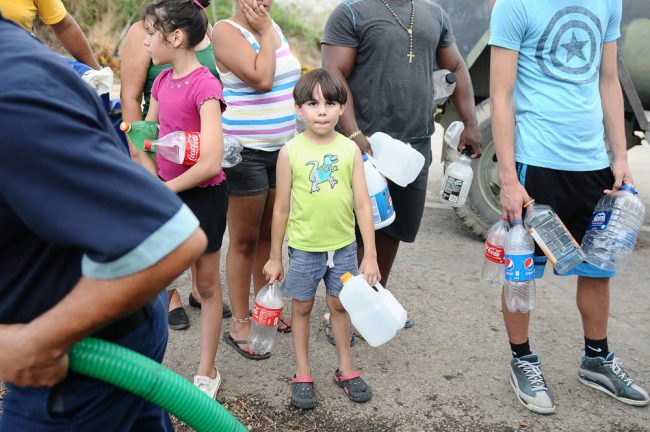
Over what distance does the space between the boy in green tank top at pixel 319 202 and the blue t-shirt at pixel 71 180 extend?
1805 millimetres

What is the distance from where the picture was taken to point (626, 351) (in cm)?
374

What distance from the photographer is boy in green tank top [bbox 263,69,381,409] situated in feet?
9.96

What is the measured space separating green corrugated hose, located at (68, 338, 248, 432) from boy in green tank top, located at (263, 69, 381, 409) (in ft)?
5.28

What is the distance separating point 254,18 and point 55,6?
1.60 m

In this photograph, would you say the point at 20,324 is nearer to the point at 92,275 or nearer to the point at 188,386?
the point at 92,275

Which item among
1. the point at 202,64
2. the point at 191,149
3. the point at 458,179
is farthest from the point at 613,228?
the point at 202,64

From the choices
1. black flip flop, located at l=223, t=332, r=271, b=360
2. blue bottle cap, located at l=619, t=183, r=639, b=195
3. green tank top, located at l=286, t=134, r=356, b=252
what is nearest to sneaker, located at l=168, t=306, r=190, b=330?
black flip flop, located at l=223, t=332, r=271, b=360

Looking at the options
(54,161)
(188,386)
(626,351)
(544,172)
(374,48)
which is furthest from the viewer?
(626,351)

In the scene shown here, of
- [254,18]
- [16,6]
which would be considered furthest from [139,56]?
[16,6]

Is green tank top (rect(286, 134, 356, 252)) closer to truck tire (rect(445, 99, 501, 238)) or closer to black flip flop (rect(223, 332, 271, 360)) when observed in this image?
black flip flop (rect(223, 332, 271, 360))

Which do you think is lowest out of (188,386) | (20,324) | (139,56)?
(139,56)

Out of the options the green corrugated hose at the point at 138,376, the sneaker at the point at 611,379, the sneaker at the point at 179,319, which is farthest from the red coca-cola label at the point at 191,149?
the sneaker at the point at 611,379

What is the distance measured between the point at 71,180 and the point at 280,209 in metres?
1.95

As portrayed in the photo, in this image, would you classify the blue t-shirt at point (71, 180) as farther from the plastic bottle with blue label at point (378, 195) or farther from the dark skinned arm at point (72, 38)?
the dark skinned arm at point (72, 38)
